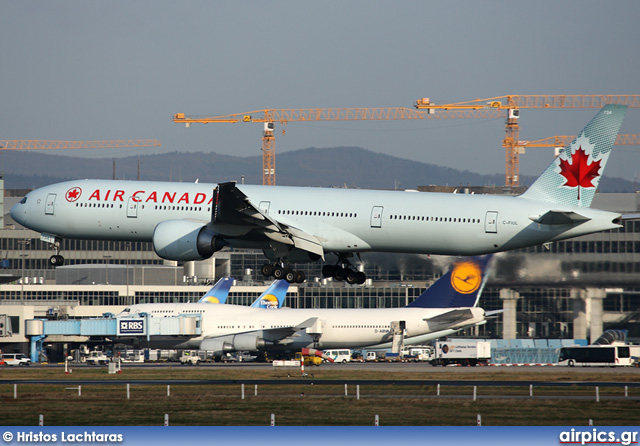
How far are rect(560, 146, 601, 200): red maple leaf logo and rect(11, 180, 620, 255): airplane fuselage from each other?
1571 millimetres

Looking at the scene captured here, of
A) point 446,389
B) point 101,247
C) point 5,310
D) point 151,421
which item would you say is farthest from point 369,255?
point 101,247

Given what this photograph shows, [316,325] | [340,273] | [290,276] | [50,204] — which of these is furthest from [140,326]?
[290,276]

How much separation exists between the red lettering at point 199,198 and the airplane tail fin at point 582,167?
1600 cm

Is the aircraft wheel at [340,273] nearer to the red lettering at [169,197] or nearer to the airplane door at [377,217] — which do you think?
the airplane door at [377,217]

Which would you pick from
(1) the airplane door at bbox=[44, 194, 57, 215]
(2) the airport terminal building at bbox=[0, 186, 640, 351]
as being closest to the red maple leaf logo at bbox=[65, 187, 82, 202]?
(1) the airplane door at bbox=[44, 194, 57, 215]

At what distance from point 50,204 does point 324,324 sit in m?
30.1

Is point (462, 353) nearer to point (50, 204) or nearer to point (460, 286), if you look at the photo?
point (460, 286)

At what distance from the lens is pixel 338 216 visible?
49438 mm

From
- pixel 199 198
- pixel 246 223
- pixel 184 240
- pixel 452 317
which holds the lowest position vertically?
pixel 452 317

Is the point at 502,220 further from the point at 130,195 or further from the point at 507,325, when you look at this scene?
the point at 507,325

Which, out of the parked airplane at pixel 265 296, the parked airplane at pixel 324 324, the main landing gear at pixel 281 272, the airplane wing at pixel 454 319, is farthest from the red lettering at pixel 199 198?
the parked airplane at pixel 265 296

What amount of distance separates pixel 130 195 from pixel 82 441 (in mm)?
26651

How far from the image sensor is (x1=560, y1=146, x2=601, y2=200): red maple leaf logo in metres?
49.3

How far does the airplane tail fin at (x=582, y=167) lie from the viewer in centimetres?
4922
